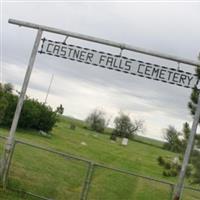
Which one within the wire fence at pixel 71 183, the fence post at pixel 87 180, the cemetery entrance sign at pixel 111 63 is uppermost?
the cemetery entrance sign at pixel 111 63

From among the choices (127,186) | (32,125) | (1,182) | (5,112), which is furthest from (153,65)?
(32,125)

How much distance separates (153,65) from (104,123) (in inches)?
3966

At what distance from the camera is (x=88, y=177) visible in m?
13.4

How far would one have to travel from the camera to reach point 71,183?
18266 mm

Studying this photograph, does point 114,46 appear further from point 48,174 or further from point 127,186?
point 127,186

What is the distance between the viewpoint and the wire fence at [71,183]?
13.7 metres

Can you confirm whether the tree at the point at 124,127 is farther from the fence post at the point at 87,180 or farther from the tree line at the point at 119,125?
the fence post at the point at 87,180

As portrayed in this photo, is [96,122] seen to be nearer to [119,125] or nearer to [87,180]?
[119,125]

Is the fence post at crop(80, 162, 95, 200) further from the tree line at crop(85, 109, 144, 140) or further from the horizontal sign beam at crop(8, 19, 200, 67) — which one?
the tree line at crop(85, 109, 144, 140)

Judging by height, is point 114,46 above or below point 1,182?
above

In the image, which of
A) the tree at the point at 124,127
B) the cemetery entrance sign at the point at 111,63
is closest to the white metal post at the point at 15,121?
the cemetery entrance sign at the point at 111,63

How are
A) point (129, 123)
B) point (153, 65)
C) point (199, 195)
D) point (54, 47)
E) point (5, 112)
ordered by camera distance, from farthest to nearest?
point (129, 123)
point (5, 112)
point (199, 195)
point (54, 47)
point (153, 65)

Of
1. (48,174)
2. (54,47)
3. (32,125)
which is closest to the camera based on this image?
(54,47)

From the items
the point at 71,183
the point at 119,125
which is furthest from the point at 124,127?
the point at 71,183
